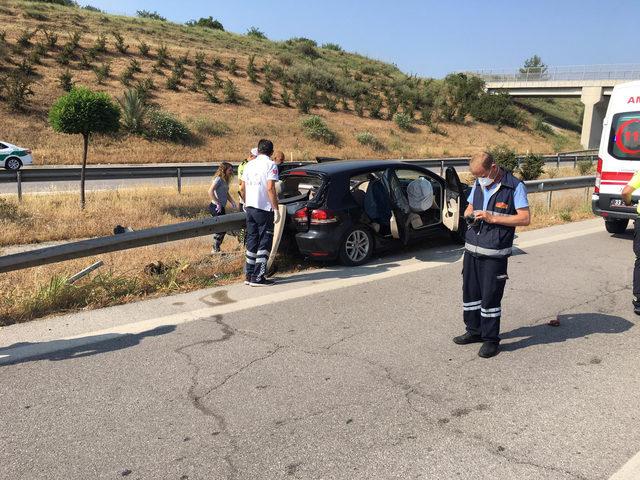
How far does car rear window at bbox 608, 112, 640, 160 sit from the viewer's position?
9688 millimetres

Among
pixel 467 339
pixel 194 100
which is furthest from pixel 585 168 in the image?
pixel 194 100

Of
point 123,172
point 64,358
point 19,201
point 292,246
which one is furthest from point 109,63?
point 64,358

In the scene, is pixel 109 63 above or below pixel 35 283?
above

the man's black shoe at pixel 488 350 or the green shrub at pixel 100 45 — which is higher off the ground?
the green shrub at pixel 100 45

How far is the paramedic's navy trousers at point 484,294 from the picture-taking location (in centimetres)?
461

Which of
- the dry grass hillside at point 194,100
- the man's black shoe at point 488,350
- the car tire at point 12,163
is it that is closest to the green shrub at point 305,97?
the dry grass hillside at point 194,100

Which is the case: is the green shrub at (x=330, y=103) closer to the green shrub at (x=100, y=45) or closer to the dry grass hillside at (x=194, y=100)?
the dry grass hillside at (x=194, y=100)

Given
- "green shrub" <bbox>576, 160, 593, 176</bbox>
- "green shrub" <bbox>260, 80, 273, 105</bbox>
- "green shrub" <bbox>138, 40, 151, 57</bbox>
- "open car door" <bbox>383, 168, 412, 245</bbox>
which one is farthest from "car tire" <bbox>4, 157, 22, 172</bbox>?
"green shrub" <bbox>576, 160, 593, 176</bbox>

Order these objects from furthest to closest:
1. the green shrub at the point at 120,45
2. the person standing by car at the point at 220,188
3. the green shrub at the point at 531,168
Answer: the green shrub at the point at 120,45 → the green shrub at the point at 531,168 → the person standing by car at the point at 220,188

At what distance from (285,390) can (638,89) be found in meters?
8.97

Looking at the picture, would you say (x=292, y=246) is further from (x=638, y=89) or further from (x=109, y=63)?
(x=109, y=63)

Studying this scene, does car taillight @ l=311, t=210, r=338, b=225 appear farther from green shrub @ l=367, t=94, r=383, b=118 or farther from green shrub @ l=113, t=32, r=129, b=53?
green shrub @ l=367, t=94, r=383, b=118

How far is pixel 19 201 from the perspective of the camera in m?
13.5

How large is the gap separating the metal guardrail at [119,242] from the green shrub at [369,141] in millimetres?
29774
